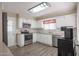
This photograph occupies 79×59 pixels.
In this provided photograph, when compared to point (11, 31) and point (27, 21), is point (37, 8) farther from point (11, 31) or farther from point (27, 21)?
point (11, 31)

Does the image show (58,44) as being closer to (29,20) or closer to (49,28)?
(49,28)

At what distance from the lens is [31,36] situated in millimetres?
1263

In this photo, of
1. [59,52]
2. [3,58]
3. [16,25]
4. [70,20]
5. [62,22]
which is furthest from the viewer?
[59,52]

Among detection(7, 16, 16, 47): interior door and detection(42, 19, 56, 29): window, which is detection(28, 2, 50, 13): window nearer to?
detection(42, 19, 56, 29): window

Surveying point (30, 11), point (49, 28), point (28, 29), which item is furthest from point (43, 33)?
point (30, 11)

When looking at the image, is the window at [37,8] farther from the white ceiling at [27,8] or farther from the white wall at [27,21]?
the white wall at [27,21]

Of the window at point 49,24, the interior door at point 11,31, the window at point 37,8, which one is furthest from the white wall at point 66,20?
the interior door at point 11,31

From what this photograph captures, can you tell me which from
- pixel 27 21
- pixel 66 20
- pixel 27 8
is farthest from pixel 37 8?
pixel 66 20

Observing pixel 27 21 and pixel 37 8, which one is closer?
pixel 37 8

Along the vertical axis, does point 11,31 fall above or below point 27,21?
below

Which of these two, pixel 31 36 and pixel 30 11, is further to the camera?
pixel 31 36

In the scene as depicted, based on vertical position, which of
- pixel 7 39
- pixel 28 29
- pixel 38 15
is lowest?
pixel 7 39

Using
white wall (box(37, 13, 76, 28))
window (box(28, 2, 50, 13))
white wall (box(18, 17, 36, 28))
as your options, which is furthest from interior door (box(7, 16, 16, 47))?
white wall (box(37, 13, 76, 28))

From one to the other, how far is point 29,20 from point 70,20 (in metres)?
0.60
